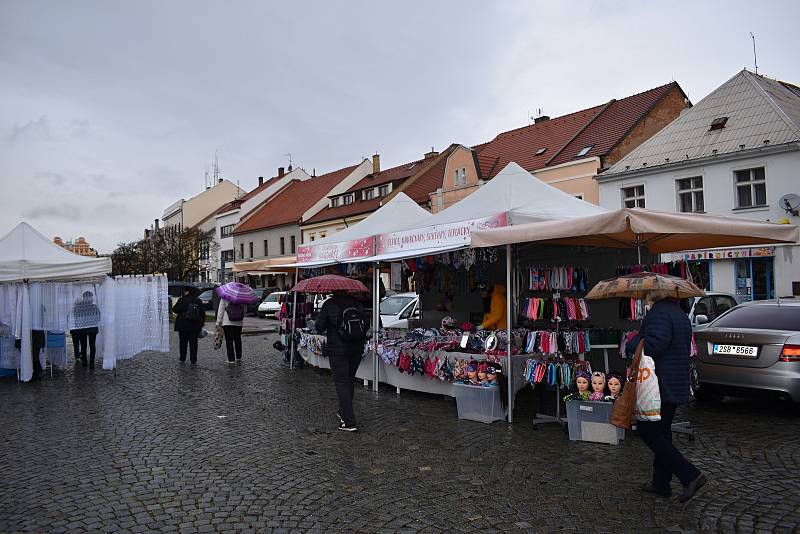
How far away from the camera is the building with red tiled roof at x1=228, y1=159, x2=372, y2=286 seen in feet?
161

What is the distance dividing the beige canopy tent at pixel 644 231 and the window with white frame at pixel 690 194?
1798cm

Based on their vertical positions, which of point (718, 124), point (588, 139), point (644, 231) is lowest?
point (644, 231)

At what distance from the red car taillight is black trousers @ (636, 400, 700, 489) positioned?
352cm

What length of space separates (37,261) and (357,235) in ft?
19.3

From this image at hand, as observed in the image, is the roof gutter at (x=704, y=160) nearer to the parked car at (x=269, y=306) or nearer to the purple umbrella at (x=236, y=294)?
the parked car at (x=269, y=306)

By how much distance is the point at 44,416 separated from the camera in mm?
8602

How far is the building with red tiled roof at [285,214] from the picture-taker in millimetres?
49053

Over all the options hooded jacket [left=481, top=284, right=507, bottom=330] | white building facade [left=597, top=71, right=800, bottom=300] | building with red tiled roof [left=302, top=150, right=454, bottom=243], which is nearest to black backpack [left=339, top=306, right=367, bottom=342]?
hooded jacket [left=481, top=284, right=507, bottom=330]

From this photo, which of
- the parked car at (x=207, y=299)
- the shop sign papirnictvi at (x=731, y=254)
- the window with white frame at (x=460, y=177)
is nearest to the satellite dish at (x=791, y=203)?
the shop sign papirnictvi at (x=731, y=254)

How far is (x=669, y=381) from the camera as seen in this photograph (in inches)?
190

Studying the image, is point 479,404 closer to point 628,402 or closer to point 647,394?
point 628,402

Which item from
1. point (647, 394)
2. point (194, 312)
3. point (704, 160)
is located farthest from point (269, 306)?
point (647, 394)

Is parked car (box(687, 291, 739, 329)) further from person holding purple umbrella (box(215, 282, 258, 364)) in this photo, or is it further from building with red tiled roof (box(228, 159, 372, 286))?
building with red tiled roof (box(228, 159, 372, 286))

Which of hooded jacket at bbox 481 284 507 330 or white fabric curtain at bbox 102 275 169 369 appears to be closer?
hooded jacket at bbox 481 284 507 330
